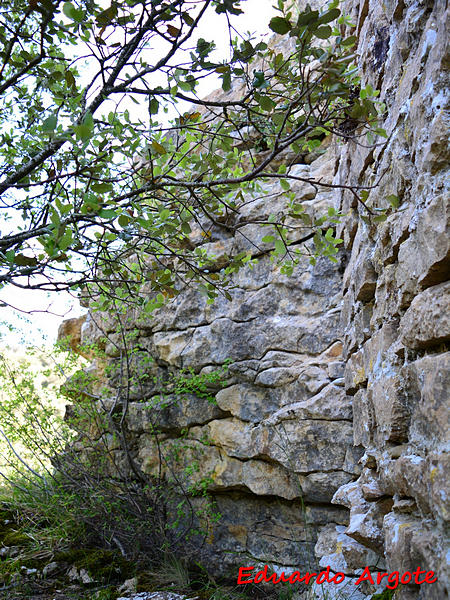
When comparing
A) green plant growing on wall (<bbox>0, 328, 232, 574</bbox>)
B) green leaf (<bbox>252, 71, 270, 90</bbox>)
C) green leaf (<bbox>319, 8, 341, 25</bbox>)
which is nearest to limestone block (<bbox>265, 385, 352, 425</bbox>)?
green plant growing on wall (<bbox>0, 328, 232, 574</bbox>)

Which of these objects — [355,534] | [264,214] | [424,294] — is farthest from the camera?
[264,214]

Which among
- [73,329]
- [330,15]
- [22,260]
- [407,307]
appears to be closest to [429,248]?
[407,307]

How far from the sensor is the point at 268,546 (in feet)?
10.4

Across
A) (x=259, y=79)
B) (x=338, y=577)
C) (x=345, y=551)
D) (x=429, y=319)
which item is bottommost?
(x=338, y=577)

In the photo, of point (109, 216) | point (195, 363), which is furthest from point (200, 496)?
point (109, 216)

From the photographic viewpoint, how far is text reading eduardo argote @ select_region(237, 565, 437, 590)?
124cm

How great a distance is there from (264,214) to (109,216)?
248 cm

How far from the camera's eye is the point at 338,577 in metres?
2.28

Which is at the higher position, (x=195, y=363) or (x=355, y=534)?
(x=195, y=363)

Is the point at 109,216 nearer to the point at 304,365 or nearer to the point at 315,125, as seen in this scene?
the point at 315,125

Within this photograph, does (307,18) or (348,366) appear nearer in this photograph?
(307,18)

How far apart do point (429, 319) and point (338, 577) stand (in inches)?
65.0

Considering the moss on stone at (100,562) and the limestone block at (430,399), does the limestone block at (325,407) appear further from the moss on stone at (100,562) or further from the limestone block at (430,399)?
the moss on stone at (100,562)

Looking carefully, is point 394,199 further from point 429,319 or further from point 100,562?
point 100,562
